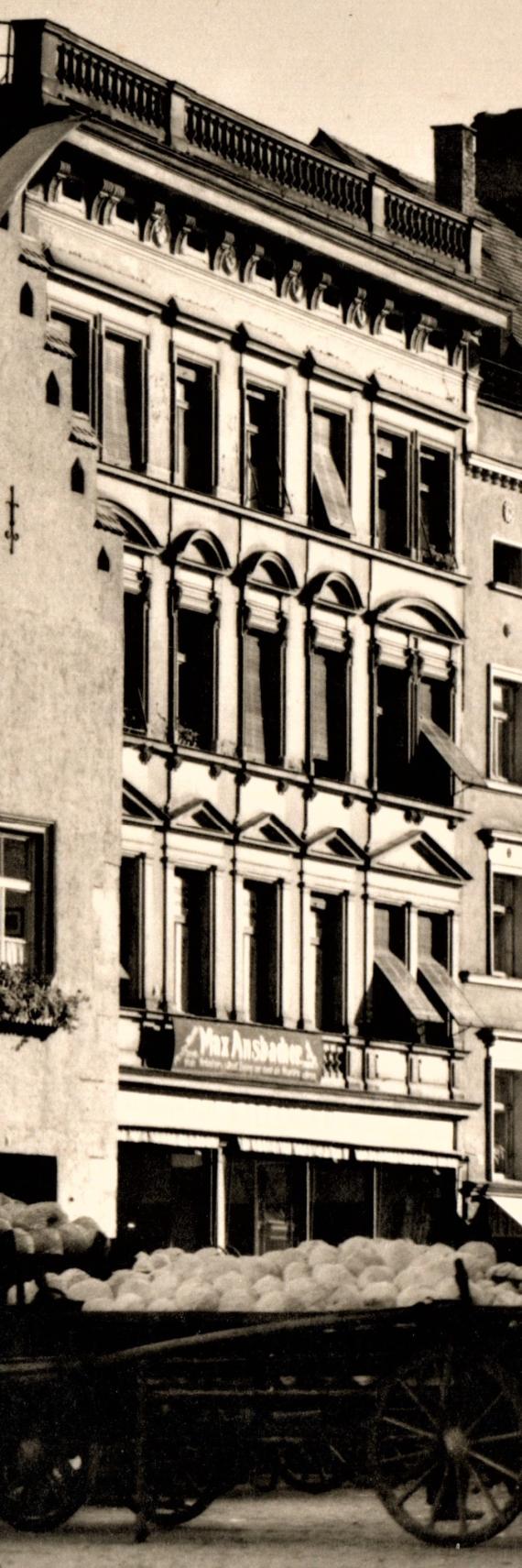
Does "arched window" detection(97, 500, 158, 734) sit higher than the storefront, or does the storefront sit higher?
"arched window" detection(97, 500, 158, 734)

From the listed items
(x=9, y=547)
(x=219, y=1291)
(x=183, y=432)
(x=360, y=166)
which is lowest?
(x=219, y=1291)

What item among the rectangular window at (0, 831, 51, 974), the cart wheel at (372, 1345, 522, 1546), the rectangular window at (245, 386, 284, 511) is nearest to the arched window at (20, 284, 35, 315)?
the rectangular window at (0, 831, 51, 974)

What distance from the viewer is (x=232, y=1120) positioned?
42125 mm

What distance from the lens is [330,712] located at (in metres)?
45.3

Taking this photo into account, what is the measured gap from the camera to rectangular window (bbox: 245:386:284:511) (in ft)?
144

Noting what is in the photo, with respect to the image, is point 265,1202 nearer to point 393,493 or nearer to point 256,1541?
point 393,493

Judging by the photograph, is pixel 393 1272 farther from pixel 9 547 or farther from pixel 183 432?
pixel 183 432

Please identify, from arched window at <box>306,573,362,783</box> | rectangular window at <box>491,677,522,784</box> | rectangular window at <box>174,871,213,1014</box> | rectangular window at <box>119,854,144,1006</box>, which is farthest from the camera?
rectangular window at <box>491,677,522,784</box>

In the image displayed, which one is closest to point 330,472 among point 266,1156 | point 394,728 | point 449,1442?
point 394,728

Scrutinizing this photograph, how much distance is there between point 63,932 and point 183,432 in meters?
14.4

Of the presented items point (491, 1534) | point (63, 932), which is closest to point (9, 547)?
point (63, 932)

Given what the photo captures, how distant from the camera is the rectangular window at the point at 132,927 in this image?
133 feet

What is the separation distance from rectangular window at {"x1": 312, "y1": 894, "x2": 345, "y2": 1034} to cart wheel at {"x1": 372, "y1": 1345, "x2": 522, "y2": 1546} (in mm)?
28251

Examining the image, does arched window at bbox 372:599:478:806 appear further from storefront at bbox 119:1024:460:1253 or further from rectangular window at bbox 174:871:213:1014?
storefront at bbox 119:1024:460:1253
